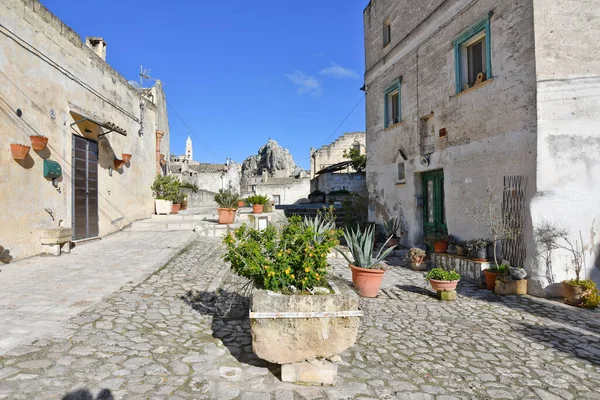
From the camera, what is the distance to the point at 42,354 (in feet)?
9.16

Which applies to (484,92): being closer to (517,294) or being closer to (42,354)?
(517,294)

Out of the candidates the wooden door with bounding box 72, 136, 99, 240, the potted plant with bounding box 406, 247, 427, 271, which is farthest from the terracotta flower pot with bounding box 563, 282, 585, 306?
the wooden door with bounding box 72, 136, 99, 240

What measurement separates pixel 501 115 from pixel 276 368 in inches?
238

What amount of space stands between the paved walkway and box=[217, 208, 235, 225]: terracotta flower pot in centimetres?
164

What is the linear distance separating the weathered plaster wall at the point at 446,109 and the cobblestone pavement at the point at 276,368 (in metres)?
2.87

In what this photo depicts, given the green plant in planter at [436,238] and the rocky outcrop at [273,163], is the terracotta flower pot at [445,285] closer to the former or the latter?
the green plant in planter at [436,238]

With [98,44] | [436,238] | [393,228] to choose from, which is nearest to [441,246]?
[436,238]

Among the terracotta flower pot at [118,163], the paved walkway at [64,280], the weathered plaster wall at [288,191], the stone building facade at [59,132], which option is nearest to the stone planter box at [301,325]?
the paved walkway at [64,280]

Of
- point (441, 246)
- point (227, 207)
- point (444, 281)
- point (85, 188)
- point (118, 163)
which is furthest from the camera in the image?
point (227, 207)

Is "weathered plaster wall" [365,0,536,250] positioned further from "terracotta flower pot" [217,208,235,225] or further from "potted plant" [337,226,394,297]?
"terracotta flower pot" [217,208,235,225]

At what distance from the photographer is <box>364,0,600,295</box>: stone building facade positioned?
5480 mm

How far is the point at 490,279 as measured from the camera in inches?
235

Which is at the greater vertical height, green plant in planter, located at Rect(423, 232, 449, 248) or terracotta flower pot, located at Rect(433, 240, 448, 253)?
green plant in planter, located at Rect(423, 232, 449, 248)

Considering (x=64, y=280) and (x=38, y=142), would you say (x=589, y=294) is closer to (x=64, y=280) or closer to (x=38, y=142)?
(x=64, y=280)
